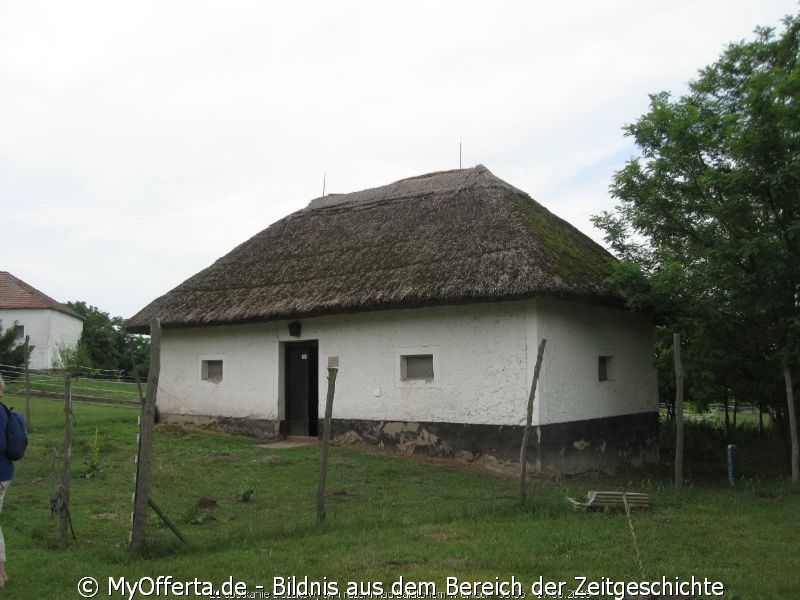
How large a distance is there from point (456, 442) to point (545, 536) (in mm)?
5119

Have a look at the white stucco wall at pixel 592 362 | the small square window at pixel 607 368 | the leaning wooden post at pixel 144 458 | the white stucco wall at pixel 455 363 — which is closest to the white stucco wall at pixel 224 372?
the white stucco wall at pixel 455 363

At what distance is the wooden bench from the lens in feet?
25.2

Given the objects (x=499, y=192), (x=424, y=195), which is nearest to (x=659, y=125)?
(x=499, y=192)

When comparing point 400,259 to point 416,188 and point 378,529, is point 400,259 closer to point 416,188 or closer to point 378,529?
point 416,188

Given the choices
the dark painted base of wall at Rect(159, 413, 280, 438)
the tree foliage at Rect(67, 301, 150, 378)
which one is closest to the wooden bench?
the dark painted base of wall at Rect(159, 413, 280, 438)

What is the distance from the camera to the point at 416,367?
1232 centimetres

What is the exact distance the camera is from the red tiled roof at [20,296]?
112 feet

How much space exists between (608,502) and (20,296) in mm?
33786

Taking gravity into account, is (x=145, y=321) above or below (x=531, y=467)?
above

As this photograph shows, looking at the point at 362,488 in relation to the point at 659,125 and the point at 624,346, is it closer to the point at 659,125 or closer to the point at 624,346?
the point at 624,346

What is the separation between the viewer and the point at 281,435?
45.3 feet

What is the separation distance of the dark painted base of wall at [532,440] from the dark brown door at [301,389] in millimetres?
1064

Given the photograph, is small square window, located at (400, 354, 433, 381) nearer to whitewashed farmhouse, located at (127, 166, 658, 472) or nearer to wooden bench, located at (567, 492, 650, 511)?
whitewashed farmhouse, located at (127, 166, 658, 472)

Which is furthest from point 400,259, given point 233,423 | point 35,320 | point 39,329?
point 35,320
